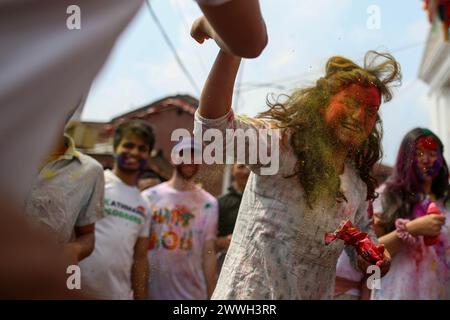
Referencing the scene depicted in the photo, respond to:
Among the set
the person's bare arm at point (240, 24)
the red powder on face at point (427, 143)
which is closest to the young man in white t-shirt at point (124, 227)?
the red powder on face at point (427, 143)

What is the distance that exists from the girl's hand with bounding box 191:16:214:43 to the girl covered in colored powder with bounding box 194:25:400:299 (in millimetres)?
221

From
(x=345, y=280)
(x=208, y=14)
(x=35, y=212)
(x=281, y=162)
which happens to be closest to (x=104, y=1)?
(x=208, y=14)

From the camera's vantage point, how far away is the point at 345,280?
244 cm

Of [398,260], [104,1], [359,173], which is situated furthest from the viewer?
[398,260]

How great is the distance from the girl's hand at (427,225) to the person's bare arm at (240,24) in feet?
5.27

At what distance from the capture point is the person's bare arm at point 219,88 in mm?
1251

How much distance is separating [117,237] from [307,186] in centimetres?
150

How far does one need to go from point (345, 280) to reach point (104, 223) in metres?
1.12

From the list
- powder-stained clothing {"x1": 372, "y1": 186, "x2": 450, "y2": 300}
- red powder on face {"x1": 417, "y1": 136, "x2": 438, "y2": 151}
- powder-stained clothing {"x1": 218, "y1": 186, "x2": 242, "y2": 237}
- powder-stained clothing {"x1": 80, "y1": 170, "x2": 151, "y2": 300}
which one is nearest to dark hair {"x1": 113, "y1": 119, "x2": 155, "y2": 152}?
powder-stained clothing {"x1": 80, "y1": 170, "x2": 151, "y2": 300}

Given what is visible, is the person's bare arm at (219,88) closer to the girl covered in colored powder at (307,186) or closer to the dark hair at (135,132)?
the girl covered in colored powder at (307,186)

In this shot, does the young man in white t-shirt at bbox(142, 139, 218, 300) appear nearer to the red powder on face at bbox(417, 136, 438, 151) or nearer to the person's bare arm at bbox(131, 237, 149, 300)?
the person's bare arm at bbox(131, 237, 149, 300)

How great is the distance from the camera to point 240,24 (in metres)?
0.79

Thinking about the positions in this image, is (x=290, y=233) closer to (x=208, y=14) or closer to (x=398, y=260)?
(x=208, y=14)
